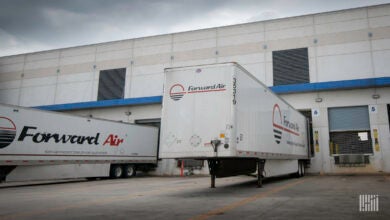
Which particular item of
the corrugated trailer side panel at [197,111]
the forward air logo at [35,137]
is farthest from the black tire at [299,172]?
the forward air logo at [35,137]

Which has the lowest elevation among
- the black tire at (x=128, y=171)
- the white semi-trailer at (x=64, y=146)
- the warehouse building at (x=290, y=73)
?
the black tire at (x=128, y=171)

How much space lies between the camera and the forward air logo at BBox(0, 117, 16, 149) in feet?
44.8

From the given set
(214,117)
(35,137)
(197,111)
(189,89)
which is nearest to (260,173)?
(214,117)

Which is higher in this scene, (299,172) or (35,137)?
(35,137)

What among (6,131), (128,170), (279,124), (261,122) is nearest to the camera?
(261,122)

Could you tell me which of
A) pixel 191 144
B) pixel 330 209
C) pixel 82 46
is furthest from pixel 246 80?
pixel 82 46

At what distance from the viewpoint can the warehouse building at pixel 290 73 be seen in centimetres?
2124

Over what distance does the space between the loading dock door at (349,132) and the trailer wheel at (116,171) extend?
45.9 ft

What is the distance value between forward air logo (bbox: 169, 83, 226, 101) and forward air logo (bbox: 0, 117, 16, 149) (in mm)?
8198

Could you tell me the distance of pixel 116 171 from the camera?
20312 mm

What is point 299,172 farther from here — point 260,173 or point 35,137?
point 35,137

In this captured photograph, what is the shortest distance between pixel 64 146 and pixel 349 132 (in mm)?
17746

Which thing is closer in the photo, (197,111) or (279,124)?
(197,111)

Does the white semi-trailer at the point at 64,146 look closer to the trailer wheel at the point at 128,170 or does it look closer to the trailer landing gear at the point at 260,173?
the trailer wheel at the point at 128,170
